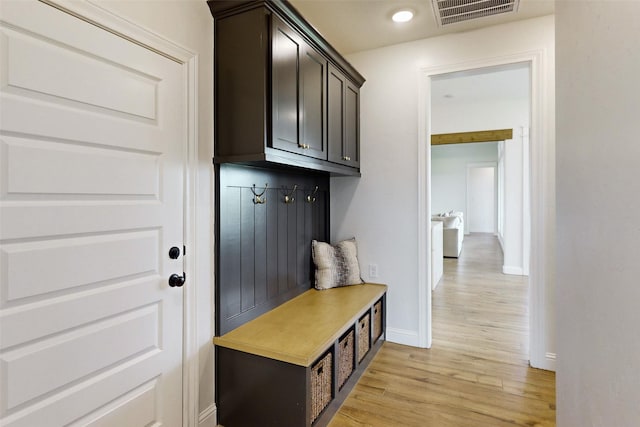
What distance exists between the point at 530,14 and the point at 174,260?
9.51ft

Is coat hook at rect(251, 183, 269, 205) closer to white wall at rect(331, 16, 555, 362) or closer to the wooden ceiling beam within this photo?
white wall at rect(331, 16, 555, 362)

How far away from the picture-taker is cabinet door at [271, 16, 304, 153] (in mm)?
1751

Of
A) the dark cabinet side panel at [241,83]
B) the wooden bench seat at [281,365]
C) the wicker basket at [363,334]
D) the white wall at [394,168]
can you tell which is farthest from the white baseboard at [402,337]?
the dark cabinet side panel at [241,83]

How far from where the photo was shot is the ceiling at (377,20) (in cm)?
226

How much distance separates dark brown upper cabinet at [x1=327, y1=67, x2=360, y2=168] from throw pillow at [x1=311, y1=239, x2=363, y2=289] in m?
0.72

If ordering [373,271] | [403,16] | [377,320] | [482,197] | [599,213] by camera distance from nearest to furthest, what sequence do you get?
[599,213], [403,16], [377,320], [373,271], [482,197]

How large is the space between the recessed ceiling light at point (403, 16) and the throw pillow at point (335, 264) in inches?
70.8

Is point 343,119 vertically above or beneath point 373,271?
above

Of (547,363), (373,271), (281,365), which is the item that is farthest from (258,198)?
(547,363)

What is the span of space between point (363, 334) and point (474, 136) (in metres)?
4.48

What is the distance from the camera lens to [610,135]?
31.5 inches

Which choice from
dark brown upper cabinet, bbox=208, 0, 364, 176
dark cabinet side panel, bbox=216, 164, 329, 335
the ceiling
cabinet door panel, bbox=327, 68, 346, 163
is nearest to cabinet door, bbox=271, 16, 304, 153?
dark brown upper cabinet, bbox=208, 0, 364, 176

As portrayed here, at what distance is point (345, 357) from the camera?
83.9 inches

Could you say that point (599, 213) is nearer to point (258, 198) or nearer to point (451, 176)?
point (258, 198)
